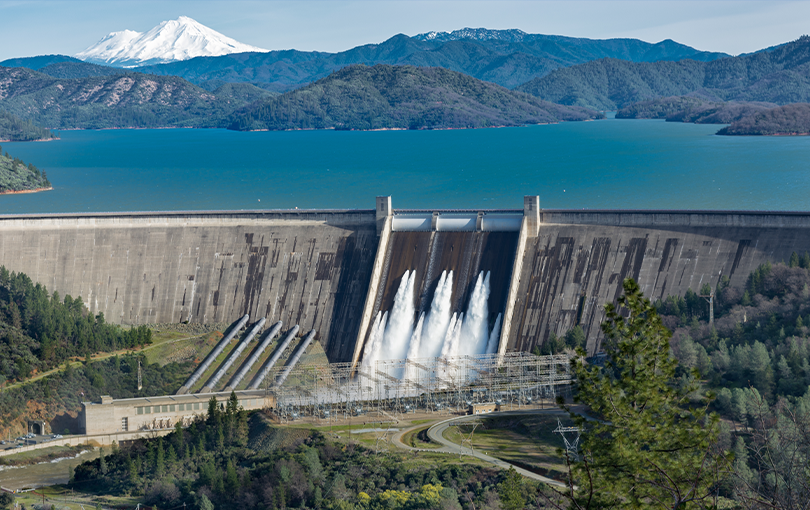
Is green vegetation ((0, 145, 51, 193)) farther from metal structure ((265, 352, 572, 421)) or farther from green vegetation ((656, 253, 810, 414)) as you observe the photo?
green vegetation ((656, 253, 810, 414))

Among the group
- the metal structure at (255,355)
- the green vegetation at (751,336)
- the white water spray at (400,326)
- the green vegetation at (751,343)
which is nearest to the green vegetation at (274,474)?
the metal structure at (255,355)

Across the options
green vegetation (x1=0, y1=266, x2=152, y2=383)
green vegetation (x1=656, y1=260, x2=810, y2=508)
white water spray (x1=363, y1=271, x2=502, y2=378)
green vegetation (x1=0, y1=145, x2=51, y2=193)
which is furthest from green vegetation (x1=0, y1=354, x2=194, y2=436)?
green vegetation (x1=0, y1=145, x2=51, y2=193)

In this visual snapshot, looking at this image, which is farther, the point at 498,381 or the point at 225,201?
the point at 225,201

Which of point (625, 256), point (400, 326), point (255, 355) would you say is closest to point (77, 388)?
point (255, 355)

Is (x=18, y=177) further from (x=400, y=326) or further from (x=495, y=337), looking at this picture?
(x=495, y=337)

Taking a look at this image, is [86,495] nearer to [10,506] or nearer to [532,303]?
[10,506]

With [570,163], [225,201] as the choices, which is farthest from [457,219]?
[570,163]
